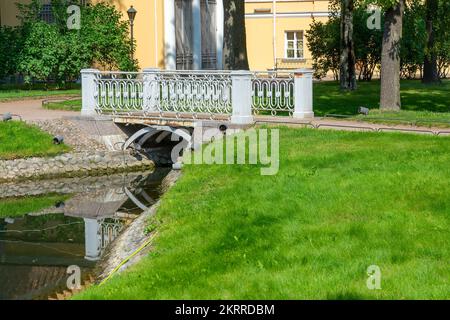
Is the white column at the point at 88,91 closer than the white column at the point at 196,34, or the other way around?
the white column at the point at 88,91

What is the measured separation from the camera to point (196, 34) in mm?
34969

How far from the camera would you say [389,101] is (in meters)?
22.8

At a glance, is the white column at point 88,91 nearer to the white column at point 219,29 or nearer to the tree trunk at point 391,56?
the tree trunk at point 391,56

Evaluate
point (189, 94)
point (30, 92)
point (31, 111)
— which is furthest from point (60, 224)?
point (30, 92)

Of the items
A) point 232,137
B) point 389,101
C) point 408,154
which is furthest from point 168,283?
point 389,101

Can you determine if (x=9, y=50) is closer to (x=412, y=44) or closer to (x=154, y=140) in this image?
(x=154, y=140)

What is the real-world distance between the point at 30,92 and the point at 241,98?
13.3m

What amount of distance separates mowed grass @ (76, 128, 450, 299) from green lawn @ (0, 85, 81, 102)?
49.4 ft

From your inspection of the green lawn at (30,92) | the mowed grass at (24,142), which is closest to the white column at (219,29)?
the green lawn at (30,92)

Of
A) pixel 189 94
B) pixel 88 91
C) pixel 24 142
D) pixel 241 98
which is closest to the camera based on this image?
pixel 241 98

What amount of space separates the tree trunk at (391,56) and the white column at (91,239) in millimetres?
9180

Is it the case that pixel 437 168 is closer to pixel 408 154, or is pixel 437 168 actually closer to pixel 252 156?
pixel 408 154

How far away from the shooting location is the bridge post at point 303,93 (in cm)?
2020
